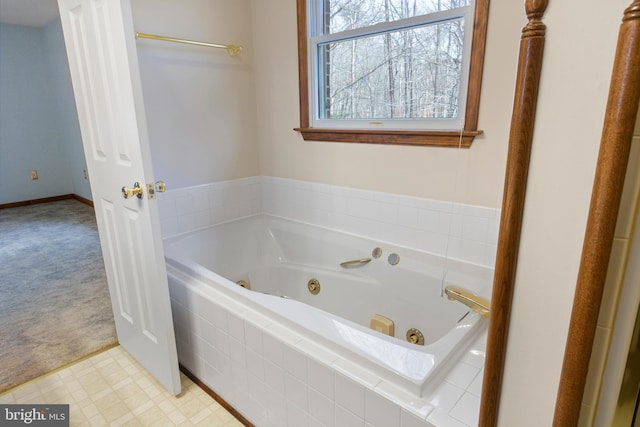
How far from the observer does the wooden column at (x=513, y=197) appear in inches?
20.9

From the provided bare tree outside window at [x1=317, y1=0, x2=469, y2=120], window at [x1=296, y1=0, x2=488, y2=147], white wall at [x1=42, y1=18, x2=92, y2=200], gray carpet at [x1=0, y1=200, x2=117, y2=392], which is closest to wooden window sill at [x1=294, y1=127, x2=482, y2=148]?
window at [x1=296, y1=0, x2=488, y2=147]

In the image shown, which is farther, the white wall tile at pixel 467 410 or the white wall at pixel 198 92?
the white wall at pixel 198 92

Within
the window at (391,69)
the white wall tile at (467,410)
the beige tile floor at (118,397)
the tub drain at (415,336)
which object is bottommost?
the beige tile floor at (118,397)

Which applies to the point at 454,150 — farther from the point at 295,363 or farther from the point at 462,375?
the point at 295,363

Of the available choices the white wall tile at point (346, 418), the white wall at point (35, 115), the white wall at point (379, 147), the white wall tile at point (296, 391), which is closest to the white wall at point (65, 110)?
the white wall at point (35, 115)

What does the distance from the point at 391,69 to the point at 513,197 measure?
4.97 feet

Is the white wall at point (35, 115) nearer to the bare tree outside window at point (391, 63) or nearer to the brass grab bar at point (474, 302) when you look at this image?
the bare tree outside window at point (391, 63)

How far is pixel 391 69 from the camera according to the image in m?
1.92

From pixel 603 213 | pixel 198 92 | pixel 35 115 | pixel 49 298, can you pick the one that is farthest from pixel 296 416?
pixel 35 115

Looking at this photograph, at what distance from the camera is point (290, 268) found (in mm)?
2355

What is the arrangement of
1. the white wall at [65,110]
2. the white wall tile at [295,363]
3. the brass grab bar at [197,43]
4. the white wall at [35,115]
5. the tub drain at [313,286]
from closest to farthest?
the white wall tile at [295,363] → the brass grab bar at [197,43] → the tub drain at [313,286] → the white wall at [65,110] → the white wall at [35,115]

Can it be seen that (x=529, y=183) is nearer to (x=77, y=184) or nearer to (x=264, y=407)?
(x=264, y=407)

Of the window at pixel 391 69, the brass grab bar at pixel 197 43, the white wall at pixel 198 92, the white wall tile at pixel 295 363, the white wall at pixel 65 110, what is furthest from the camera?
the white wall at pixel 65 110

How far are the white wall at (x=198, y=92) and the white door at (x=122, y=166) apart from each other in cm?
43
